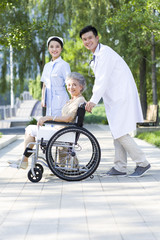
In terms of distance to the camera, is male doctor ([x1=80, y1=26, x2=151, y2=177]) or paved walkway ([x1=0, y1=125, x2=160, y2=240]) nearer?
paved walkway ([x1=0, y1=125, x2=160, y2=240])

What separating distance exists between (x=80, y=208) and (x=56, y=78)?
2.87 meters

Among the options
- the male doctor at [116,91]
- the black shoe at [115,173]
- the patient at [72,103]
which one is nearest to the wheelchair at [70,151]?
the patient at [72,103]

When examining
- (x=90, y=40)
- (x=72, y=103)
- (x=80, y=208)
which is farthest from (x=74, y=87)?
(x=80, y=208)

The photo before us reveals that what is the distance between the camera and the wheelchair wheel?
611 centimetres

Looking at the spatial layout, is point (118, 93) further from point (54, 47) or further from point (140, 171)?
point (54, 47)

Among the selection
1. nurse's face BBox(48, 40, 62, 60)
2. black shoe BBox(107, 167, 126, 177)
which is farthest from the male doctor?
nurse's face BBox(48, 40, 62, 60)

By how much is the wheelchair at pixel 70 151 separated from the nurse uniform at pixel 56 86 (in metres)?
0.95

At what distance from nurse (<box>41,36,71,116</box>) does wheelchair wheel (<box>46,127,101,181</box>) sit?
1.09m

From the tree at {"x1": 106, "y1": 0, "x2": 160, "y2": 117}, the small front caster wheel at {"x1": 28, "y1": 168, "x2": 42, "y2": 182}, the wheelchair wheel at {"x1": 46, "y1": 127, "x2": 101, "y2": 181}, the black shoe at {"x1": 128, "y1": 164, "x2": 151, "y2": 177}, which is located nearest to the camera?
the wheelchair wheel at {"x1": 46, "y1": 127, "x2": 101, "y2": 181}

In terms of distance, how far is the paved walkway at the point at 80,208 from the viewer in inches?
151

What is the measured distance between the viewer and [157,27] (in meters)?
15.5

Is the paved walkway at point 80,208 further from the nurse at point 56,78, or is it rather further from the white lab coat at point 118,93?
the nurse at point 56,78

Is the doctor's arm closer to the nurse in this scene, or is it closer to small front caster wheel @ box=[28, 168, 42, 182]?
the nurse

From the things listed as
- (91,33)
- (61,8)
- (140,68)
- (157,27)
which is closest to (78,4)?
(61,8)
